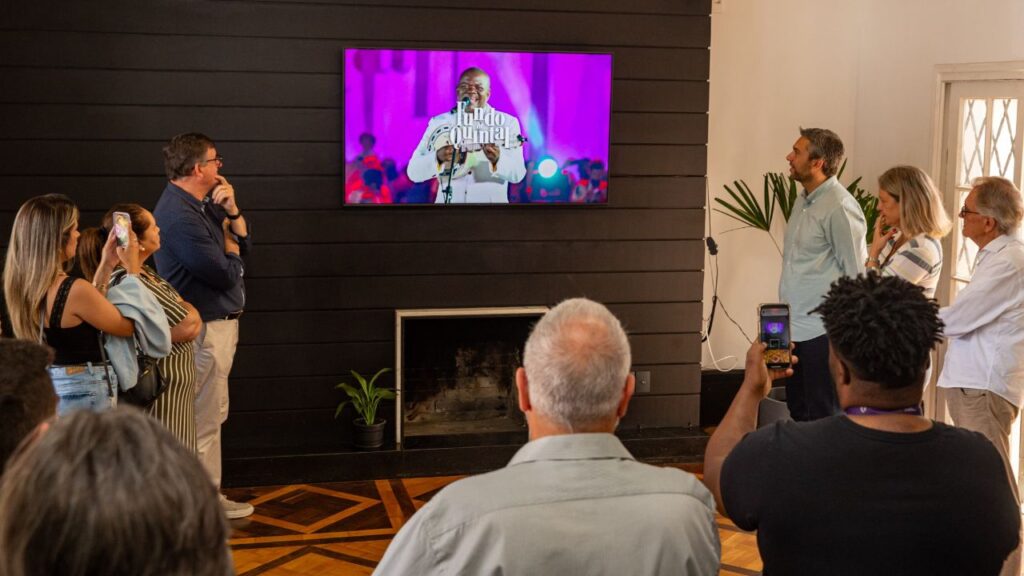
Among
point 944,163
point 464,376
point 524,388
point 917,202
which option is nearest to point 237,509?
point 464,376

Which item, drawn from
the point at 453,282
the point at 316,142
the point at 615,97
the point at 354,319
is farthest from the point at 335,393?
the point at 615,97

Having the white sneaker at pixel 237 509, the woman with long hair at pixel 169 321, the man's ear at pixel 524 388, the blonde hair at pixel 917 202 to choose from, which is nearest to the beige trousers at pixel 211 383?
the white sneaker at pixel 237 509

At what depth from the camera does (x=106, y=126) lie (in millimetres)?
5141

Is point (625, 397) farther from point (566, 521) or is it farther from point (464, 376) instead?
point (464, 376)

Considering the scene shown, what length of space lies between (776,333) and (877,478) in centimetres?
79

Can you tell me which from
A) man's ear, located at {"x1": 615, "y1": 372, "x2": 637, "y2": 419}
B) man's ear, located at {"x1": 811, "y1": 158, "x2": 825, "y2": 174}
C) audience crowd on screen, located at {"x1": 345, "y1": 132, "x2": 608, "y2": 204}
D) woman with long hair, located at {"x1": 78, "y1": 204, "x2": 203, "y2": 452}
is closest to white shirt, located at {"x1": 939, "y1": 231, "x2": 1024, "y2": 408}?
man's ear, located at {"x1": 811, "y1": 158, "x2": 825, "y2": 174}

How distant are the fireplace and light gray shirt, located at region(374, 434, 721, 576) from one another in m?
3.83

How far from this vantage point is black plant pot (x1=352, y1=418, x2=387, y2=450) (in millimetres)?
5375

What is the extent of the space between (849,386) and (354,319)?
3.76m

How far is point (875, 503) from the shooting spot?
185 centimetres

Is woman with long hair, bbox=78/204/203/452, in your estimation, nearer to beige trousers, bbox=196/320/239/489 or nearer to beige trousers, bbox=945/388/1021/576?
beige trousers, bbox=196/320/239/489

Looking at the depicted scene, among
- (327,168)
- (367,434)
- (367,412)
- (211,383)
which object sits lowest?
(367,434)

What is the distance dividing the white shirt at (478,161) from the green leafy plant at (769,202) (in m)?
1.20

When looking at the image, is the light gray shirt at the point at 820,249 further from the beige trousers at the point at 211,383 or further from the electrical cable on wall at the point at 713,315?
the beige trousers at the point at 211,383
